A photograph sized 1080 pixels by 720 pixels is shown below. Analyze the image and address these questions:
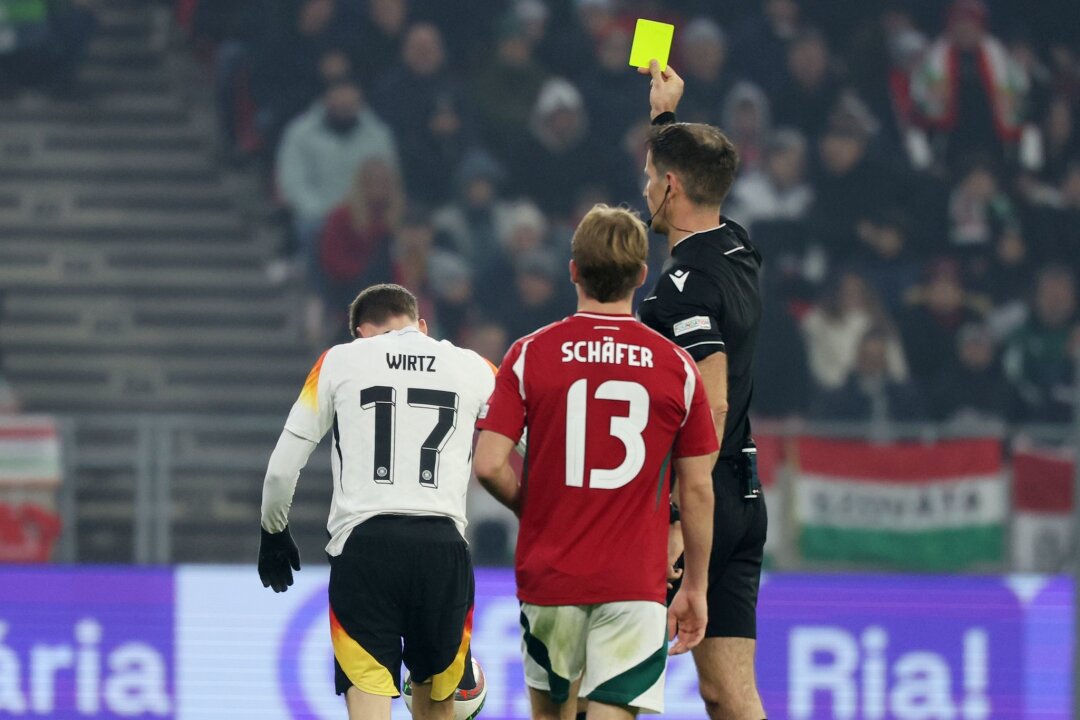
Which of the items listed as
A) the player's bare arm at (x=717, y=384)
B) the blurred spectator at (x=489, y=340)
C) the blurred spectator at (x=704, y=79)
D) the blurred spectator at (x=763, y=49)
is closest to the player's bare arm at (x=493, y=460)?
the player's bare arm at (x=717, y=384)

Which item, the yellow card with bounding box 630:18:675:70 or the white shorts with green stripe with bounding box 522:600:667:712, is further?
the yellow card with bounding box 630:18:675:70

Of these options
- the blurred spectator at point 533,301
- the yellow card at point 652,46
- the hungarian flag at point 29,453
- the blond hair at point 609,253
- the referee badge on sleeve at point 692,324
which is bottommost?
the hungarian flag at point 29,453

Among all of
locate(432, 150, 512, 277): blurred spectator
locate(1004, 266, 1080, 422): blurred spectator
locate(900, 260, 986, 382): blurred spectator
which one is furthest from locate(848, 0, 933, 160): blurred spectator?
locate(432, 150, 512, 277): blurred spectator

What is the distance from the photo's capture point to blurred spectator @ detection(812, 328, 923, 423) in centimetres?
1235

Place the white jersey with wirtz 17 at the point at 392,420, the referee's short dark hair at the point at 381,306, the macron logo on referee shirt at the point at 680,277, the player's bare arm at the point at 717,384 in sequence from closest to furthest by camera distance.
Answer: the player's bare arm at the point at 717,384, the macron logo on referee shirt at the point at 680,277, the white jersey with wirtz 17 at the point at 392,420, the referee's short dark hair at the point at 381,306

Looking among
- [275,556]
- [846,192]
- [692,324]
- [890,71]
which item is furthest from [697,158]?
[890,71]

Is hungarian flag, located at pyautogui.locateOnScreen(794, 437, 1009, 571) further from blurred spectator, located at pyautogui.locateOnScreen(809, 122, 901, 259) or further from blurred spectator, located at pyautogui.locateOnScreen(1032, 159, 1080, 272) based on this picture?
blurred spectator, located at pyautogui.locateOnScreen(1032, 159, 1080, 272)

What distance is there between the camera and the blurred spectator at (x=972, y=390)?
12.7 meters

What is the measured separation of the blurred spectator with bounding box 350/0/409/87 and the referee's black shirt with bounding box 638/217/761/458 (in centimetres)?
920

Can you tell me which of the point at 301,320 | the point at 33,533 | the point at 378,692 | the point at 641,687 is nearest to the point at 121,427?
the point at 33,533

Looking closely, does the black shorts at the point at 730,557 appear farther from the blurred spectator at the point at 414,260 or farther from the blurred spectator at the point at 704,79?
the blurred spectator at the point at 704,79

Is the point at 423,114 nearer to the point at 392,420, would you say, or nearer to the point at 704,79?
the point at 704,79

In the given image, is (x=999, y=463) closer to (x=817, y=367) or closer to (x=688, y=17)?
(x=817, y=367)

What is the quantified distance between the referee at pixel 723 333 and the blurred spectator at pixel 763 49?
30.2 feet
